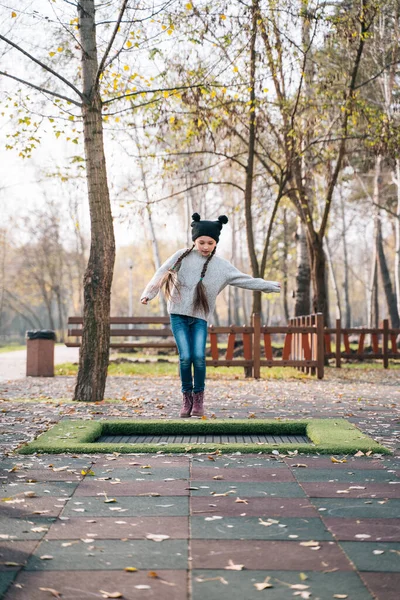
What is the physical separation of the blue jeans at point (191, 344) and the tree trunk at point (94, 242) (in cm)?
186

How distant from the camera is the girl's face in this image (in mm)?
7844

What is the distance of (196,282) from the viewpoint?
7.80 m

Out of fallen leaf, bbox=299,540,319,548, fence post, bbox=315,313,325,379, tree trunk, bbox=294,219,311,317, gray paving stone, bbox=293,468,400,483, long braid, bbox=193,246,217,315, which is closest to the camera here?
fallen leaf, bbox=299,540,319,548

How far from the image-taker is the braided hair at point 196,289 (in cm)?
775

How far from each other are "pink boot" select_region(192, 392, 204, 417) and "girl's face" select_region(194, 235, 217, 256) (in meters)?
1.51

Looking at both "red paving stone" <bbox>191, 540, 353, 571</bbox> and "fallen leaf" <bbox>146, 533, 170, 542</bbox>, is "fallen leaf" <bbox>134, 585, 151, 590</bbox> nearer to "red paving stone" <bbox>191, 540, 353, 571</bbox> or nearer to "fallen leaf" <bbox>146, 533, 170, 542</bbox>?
"red paving stone" <bbox>191, 540, 353, 571</bbox>

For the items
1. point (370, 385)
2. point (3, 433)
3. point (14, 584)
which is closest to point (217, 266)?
point (3, 433)

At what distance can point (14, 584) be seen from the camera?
284cm

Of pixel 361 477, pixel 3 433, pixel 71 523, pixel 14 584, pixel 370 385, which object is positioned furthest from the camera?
pixel 370 385

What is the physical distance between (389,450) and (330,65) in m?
16.7

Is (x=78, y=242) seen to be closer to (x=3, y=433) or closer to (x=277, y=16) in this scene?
(x=277, y=16)

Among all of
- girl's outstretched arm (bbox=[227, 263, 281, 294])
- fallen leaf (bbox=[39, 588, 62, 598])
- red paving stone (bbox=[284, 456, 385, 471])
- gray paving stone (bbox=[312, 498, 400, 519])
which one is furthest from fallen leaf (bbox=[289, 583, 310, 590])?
girl's outstretched arm (bbox=[227, 263, 281, 294])

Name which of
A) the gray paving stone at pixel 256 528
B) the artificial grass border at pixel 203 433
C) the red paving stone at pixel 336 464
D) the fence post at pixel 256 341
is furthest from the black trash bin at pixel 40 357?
the gray paving stone at pixel 256 528

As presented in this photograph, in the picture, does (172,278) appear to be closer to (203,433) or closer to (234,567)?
(203,433)
